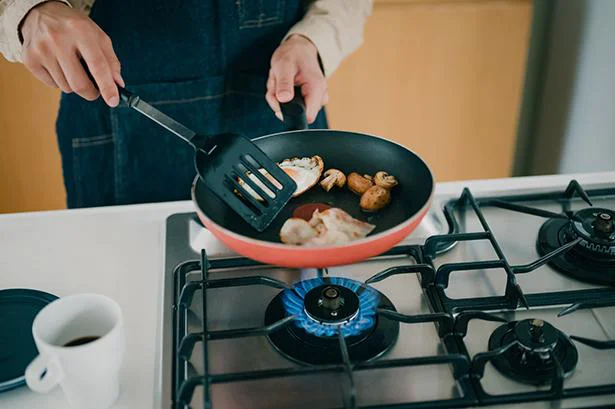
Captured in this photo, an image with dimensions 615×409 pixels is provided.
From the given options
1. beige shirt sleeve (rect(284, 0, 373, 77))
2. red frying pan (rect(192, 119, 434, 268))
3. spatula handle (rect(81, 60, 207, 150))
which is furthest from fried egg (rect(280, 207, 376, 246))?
beige shirt sleeve (rect(284, 0, 373, 77))

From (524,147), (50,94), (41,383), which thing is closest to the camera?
(41,383)

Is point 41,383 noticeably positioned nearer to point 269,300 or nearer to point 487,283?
point 269,300

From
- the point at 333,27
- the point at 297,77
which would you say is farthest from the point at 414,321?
the point at 333,27

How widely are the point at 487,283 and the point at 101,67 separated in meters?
0.48

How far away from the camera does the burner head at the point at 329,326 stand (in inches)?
26.2

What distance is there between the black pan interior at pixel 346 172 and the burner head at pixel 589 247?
0.17m

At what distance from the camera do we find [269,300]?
2.47 feet

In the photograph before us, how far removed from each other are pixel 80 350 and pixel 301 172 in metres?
0.34

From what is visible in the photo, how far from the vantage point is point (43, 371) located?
58 centimetres

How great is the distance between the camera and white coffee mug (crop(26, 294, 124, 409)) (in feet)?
1.89

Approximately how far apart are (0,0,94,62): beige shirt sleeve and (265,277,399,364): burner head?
466 mm

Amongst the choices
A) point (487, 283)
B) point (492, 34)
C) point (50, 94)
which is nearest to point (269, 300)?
point (487, 283)

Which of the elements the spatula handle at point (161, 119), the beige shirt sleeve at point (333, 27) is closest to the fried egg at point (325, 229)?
the spatula handle at point (161, 119)

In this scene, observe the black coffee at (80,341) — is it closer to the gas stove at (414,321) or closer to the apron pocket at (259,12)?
the gas stove at (414,321)
